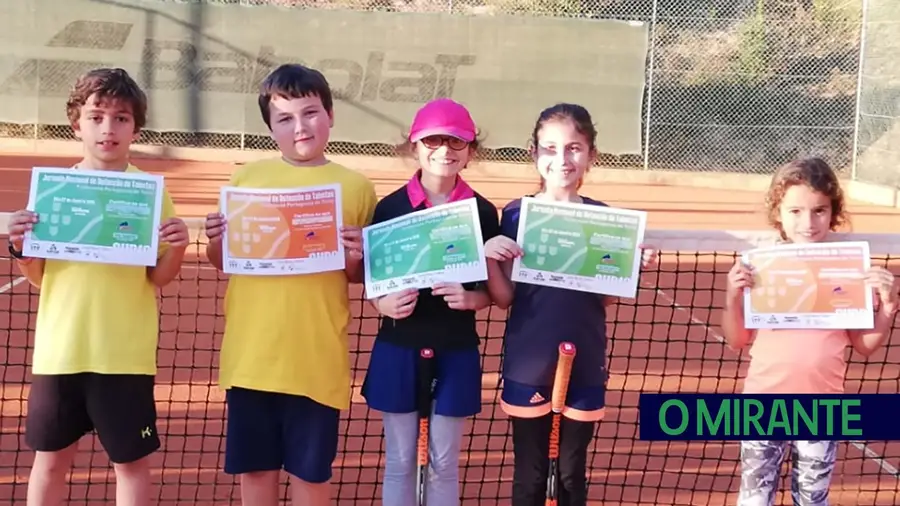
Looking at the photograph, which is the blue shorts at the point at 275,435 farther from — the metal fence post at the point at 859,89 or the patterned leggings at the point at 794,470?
the metal fence post at the point at 859,89

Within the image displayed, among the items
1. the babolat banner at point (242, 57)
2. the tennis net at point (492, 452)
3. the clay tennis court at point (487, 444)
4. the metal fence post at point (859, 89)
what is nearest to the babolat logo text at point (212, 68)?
the babolat banner at point (242, 57)

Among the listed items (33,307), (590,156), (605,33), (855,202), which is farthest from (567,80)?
(590,156)

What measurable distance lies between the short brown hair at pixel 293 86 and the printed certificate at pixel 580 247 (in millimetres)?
662

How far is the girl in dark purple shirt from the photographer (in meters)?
2.77

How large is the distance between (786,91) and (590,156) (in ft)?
43.5

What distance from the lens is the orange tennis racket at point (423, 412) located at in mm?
2715

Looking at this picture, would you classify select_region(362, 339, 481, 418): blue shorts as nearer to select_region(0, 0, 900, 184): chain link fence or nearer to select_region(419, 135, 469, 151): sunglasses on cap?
select_region(419, 135, 469, 151): sunglasses on cap

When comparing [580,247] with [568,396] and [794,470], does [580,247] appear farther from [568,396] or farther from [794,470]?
[794,470]

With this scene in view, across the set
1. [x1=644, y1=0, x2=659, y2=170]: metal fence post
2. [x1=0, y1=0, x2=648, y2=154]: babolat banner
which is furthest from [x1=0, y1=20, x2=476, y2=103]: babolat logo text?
[x1=644, y1=0, x2=659, y2=170]: metal fence post

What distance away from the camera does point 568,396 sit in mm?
2775

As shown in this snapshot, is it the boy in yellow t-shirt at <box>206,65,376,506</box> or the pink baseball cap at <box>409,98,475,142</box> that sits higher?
the pink baseball cap at <box>409,98,475,142</box>

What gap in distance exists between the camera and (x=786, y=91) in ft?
49.3

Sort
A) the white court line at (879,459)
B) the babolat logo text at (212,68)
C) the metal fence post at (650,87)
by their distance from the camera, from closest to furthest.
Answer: the white court line at (879,459), the metal fence post at (650,87), the babolat logo text at (212,68)

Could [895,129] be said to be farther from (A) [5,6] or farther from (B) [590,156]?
(A) [5,6]
